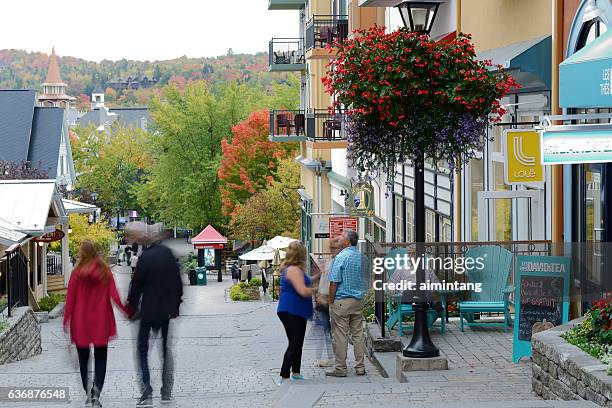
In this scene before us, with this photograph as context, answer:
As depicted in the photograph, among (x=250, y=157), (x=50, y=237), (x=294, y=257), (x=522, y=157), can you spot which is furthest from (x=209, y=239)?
(x=294, y=257)

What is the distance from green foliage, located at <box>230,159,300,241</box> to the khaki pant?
4527 centimetres

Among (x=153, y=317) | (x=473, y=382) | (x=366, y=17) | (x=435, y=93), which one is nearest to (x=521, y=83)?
(x=435, y=93)

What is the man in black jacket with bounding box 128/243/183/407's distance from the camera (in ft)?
32.8

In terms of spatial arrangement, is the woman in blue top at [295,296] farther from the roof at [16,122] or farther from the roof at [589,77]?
the roof at [16,122]

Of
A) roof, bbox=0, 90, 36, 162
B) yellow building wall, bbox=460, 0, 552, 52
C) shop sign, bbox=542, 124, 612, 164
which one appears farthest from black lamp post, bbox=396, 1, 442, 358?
roof, bbox=0, 90, 36, 162

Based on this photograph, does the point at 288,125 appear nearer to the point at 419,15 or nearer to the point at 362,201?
the point at 362,201

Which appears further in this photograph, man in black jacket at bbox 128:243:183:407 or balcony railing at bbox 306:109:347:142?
balcony railing at bbox 306:109:347:142

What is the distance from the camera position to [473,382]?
37.2ft

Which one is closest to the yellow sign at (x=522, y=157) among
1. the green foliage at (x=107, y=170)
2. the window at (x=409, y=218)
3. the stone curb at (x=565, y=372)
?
the stone curb at (x=565, y=372)

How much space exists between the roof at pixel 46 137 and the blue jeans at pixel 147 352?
53.5 m

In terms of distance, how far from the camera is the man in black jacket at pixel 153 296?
32.8 ft

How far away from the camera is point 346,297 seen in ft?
39.1

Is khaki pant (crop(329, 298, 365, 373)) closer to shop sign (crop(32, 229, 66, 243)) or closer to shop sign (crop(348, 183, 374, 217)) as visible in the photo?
shop sign (crop(348, 183, 374, 217))

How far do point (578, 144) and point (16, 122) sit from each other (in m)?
56.8
